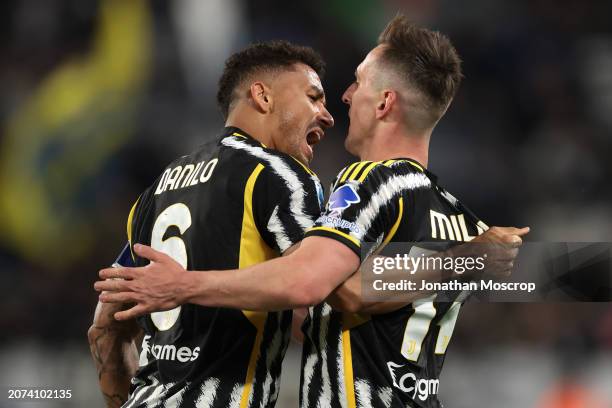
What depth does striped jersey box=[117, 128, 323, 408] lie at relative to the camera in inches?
125

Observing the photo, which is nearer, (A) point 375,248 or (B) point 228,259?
(A) point 375,248

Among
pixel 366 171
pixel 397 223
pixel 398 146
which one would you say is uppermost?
pixel 398 146

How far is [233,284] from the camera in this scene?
277 cm

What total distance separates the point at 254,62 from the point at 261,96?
0.19m

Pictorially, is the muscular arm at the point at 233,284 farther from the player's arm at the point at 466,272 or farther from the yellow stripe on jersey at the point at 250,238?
the yellow stripe on jersey at the point at 250,238

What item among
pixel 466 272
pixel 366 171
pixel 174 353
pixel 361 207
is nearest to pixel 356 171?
pixel 366 171

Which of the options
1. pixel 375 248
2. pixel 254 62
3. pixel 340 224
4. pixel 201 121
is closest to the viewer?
pixel 340 224

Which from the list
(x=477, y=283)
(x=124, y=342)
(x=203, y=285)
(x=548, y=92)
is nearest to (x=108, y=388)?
(x=124, y=342)

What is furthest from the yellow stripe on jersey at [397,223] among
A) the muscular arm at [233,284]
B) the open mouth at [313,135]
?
the open mouth at [313,135]

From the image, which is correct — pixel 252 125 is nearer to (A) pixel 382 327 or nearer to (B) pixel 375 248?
(B) pixel 375 248

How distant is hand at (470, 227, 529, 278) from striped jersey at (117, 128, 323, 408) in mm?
625

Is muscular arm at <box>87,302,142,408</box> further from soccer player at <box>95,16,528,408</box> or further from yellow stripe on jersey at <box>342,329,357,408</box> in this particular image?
yellow stripe on jersey at <box>342,329,357,408</box>

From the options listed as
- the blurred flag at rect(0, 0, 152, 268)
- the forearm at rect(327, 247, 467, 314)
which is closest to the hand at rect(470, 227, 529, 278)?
the forearm at rect(327, 247, 467, 314)

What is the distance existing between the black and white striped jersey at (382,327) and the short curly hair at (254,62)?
80 cm
